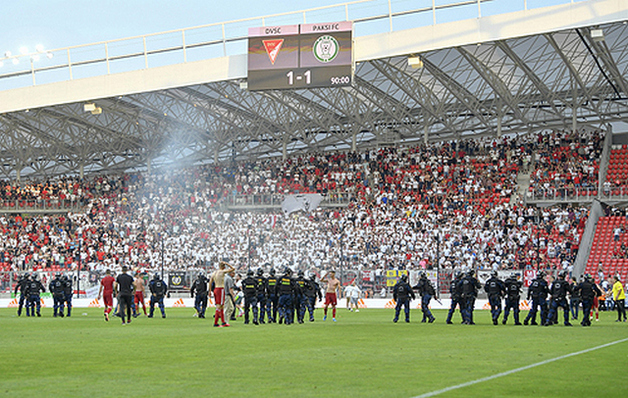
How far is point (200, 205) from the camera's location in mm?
56781

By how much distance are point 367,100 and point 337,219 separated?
8339mm

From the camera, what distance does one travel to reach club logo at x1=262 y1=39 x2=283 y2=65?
123 feet

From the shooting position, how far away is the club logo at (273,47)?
123 feet

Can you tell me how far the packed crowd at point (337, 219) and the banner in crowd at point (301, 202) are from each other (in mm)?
812

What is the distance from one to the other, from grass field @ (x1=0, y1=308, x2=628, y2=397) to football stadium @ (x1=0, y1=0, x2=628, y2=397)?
0.10m

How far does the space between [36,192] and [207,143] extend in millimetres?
15369

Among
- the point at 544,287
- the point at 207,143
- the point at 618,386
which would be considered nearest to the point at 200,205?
the point at 207,143

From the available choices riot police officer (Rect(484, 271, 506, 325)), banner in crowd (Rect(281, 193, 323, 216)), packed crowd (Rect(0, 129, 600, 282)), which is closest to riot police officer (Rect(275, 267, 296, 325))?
riot police officer (Rect(484, 271, 506, 325))

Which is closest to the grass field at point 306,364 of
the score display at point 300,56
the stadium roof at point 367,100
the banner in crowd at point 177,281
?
Result: the score display at point 300,56

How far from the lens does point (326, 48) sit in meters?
36.8

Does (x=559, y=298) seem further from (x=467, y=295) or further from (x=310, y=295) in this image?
(x=310, y=295)

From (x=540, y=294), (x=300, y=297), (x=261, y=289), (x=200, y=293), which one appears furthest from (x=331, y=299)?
(x=540, y=294)

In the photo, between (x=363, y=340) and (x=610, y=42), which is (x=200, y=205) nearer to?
(x=610, y=42)

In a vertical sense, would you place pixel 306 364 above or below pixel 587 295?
below
